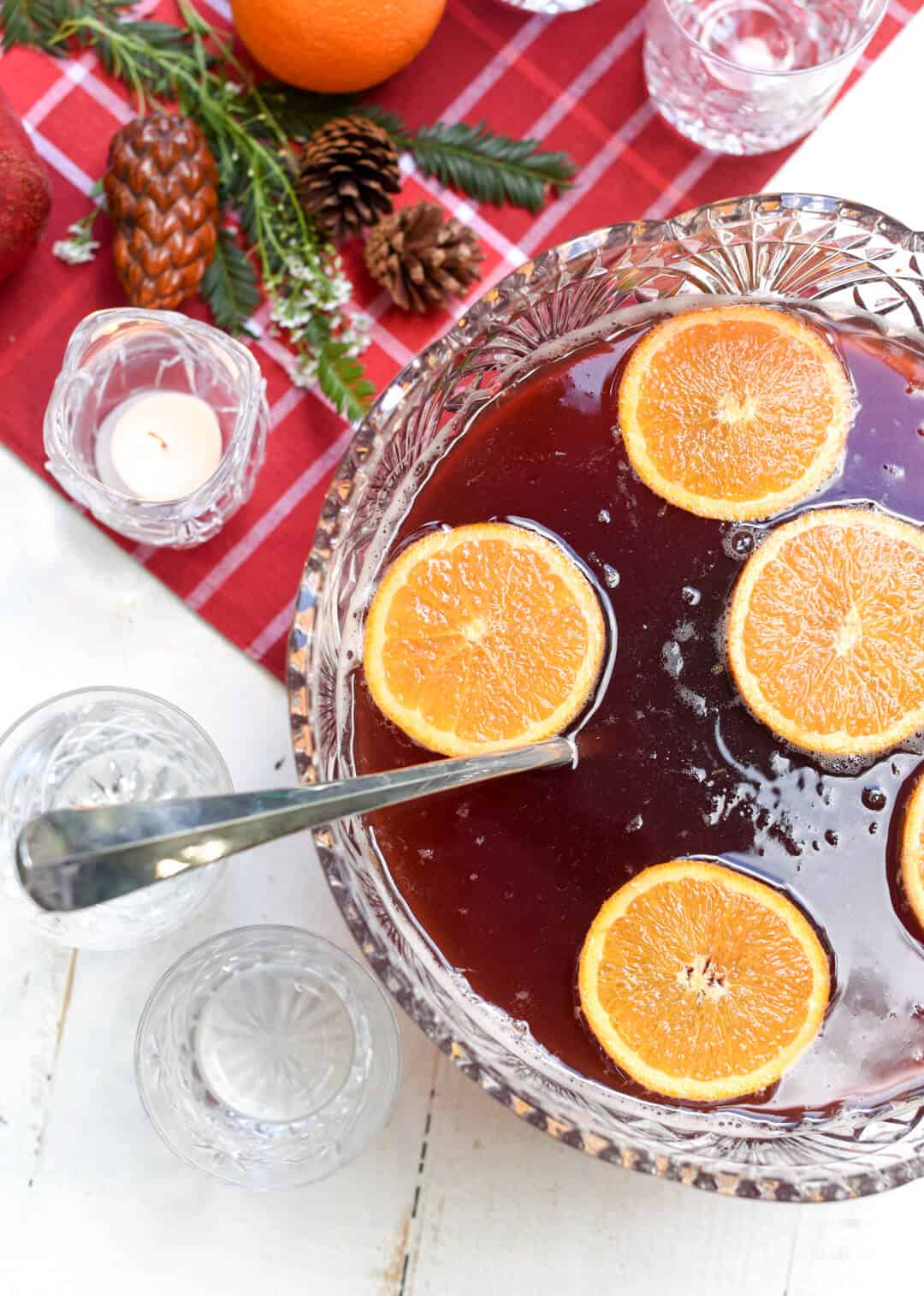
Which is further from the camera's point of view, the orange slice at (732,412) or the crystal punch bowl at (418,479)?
the orange slice at (732,412)

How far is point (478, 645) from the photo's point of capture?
1252mm

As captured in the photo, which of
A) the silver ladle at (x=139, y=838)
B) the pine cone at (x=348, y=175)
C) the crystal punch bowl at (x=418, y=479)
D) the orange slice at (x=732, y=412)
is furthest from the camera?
the pine cone at (x=348, y=175)

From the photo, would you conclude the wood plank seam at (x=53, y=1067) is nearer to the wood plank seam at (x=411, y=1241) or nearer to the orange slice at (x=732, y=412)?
the wood plank seam at (x=411, y=1241)

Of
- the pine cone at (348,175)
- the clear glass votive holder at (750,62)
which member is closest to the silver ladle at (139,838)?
the pine cone at (348,175)

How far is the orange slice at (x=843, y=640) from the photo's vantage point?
1.25 metres

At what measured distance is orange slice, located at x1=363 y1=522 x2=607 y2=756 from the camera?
49.2 inches

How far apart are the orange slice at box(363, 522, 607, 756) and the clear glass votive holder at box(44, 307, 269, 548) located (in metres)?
0.24

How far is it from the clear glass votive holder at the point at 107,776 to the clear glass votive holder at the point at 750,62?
0.87 meters

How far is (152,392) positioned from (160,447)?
0.25 feet

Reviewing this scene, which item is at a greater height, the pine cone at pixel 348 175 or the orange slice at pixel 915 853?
the pine cone at pixel 348 175

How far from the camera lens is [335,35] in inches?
51.5

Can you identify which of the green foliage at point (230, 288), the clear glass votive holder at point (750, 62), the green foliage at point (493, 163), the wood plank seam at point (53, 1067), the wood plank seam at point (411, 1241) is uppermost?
the clear glass votive holder at point (750, 62)

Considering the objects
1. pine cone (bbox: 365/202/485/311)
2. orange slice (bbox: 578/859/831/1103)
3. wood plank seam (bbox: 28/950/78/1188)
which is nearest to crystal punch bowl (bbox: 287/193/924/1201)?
orange slice (bbox: 578/859/831/1103)

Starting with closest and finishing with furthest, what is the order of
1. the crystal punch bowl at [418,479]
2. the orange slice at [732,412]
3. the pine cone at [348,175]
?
the crystal punch bowl at [418,479], the orange slice at [732,412], the pine cone at [348,175]
